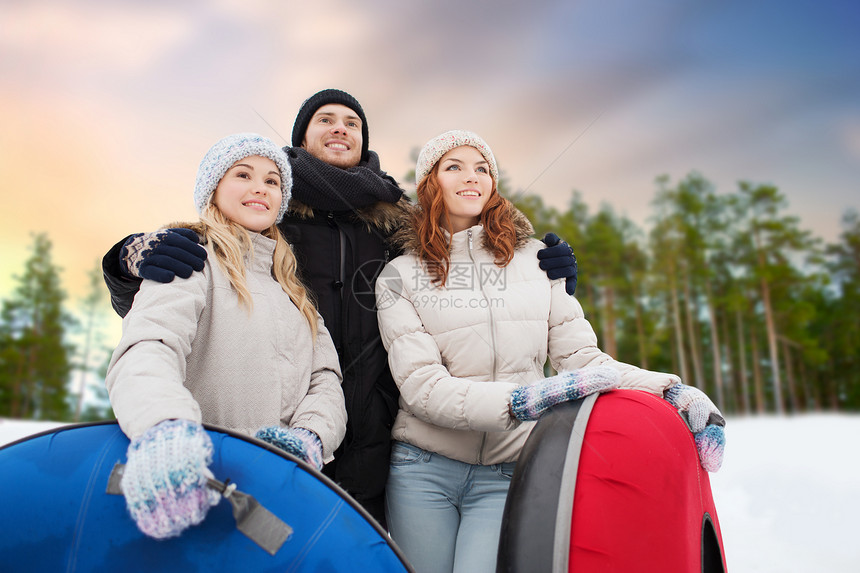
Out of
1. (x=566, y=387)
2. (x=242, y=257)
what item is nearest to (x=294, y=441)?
(x=242, y=257)

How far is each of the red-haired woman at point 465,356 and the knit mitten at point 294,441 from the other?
16.1 inches

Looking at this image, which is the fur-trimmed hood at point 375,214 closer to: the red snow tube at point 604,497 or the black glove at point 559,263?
the black glove at point 559,263

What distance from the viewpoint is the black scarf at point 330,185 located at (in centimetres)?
224

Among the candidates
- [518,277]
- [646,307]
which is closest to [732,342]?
[646,307]

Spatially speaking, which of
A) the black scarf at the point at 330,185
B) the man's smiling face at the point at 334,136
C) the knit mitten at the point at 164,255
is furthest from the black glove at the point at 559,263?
the knit mitten at the point at 164,255

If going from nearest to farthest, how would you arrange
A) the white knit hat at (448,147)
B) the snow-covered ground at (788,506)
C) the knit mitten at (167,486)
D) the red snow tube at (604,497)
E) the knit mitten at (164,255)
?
the knit mitten at (167,486), the red snow tube at (604,497), the knit mitten at (164,255), the white knit hat at (448,147), the snow-covered ground at (788,506)

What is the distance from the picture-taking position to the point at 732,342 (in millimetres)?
31781

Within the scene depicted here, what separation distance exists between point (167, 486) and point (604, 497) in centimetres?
94

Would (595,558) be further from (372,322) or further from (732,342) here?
(732,342)

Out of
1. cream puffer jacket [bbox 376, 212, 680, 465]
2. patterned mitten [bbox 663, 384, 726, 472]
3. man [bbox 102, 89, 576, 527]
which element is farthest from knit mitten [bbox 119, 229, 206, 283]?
patterned mitten [bbox 663, 384, 726, 472]

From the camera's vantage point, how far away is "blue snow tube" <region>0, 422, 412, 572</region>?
105cm

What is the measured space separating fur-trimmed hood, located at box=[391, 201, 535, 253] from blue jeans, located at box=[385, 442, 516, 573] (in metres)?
0.80

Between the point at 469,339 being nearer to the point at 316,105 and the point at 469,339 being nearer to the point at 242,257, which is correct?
the point at 242,257

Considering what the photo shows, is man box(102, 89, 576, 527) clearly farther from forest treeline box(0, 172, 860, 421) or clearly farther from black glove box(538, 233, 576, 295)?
forest treeline box(0, 172, 860, 421)
